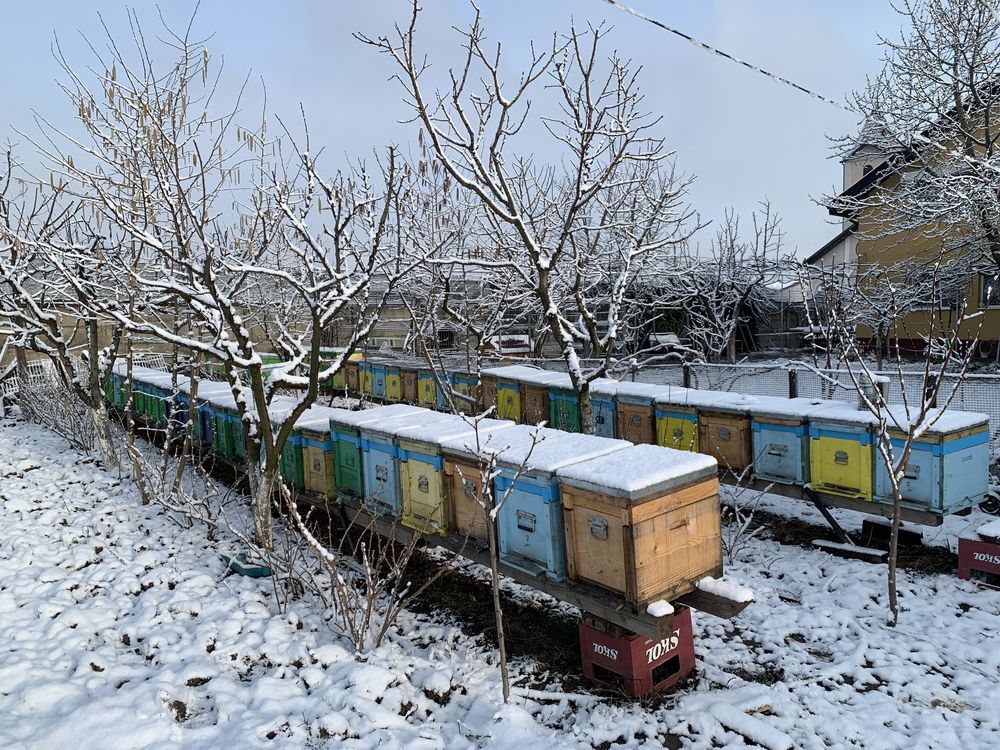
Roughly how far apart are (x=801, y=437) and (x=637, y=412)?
232cm

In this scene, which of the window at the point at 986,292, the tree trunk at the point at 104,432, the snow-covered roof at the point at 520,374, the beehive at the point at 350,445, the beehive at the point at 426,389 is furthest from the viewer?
the window at the point at 986,292

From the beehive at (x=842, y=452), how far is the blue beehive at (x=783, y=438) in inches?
3.5

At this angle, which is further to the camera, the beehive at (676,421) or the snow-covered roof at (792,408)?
the beehive at (676,421)

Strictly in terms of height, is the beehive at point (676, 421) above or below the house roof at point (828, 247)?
below

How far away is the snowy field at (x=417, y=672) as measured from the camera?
169 inches

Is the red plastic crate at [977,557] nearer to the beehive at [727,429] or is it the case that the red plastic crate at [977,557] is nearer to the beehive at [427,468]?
the beehive at [727,429]

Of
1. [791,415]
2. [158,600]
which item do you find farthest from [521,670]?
[791,415]

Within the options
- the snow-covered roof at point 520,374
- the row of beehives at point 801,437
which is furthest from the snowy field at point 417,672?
the snow-covered roof at point 520,374

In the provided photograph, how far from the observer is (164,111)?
6.15 m

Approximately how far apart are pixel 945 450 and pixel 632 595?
3.96m

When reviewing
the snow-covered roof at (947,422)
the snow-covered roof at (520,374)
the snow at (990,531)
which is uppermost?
the snow-covered roof at (520,374)

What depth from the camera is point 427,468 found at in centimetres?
595

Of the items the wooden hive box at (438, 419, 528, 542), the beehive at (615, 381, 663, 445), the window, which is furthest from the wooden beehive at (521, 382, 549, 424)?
the window

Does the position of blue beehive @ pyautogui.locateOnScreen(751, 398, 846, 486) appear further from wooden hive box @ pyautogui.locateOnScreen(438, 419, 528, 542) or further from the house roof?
the house roof
